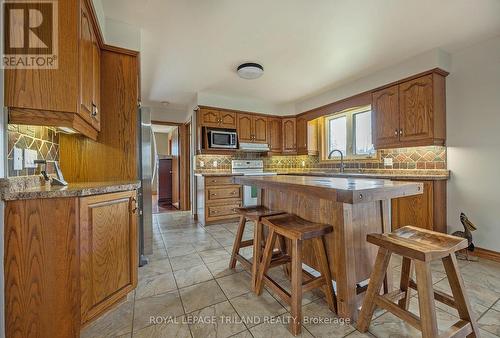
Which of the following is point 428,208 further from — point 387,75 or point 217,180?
point 217,180

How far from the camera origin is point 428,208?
8.44 feet

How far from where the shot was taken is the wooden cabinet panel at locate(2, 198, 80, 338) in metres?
1.11

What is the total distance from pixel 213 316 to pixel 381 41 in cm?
309

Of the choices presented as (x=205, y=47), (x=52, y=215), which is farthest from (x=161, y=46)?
(x=52, y=215)

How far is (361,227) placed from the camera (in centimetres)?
152

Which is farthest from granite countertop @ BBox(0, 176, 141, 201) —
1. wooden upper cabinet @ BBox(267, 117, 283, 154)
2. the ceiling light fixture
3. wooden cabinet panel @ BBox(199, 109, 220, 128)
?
wooden upper cabinet @ BBox(267, 117, 283, 154)

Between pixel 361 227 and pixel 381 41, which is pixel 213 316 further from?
pixel 381 41

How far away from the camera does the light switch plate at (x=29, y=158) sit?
1370 millimetres

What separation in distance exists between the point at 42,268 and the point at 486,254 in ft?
Answer: 12.6

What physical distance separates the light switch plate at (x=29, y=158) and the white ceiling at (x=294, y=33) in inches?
54.2

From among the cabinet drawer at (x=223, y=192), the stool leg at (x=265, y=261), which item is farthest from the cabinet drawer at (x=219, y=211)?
the stool leg at (x=265, y=261)

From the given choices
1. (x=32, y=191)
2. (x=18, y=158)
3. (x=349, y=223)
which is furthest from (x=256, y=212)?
(x=18, y=158)

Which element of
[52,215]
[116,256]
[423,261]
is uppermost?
[52,215]

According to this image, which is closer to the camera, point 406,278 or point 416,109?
point 406,278
